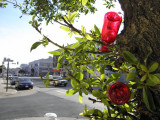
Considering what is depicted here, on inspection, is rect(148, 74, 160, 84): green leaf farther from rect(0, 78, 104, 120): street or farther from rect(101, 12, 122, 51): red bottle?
rect(0, 78, 104, 120): street

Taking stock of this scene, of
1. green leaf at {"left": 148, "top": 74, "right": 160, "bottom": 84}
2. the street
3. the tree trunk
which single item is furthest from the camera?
the street

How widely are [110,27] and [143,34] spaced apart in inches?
8.1

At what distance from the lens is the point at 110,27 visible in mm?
875

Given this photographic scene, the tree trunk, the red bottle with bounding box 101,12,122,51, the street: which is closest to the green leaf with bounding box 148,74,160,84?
the tree trunk

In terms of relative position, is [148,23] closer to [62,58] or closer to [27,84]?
[62,58]

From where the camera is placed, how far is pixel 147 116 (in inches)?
29.8

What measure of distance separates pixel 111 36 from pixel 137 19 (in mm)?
158

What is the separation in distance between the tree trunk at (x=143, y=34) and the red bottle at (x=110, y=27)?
0.17ft

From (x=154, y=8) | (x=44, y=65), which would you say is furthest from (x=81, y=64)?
(x=44, y=65)

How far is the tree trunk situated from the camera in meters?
0.69

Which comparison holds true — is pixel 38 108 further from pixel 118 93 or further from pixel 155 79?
pixel 155 79

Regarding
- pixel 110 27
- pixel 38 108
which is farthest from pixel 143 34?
pixel 38 108

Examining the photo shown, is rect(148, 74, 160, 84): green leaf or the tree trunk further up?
the tree trunk

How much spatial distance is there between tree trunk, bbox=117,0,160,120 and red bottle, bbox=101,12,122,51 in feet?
0.17
